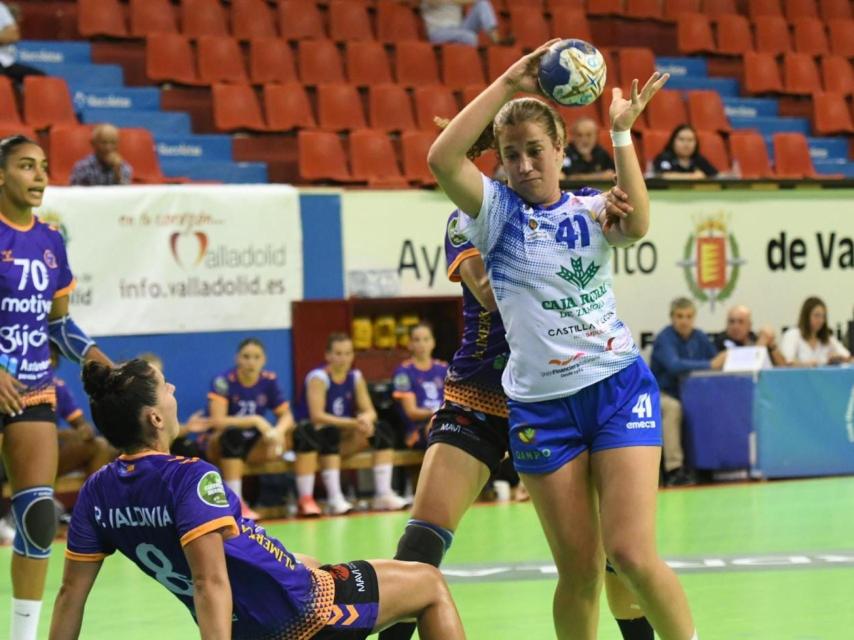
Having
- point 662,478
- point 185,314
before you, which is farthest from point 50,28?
point 662,478

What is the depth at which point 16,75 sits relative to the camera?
13000 mm

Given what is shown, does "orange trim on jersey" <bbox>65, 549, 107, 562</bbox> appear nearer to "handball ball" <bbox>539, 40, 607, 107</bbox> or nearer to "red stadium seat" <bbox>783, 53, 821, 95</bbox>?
"handball ball" <bbox>539, 40, 607, 107</bbox>

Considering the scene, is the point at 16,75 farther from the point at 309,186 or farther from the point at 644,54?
the point at 644,54

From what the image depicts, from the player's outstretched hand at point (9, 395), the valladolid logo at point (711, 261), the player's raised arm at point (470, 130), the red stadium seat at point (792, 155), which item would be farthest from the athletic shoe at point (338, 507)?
the player's raised arm at point (470, 130)

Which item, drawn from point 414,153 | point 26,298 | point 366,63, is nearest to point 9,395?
point 26,298

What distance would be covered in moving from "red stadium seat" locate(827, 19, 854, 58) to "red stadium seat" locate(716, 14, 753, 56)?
1.13 metres

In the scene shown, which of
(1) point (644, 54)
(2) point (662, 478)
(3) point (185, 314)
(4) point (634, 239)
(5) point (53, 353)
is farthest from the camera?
(1) point (644, 54)

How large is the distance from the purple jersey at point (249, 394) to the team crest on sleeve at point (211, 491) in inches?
281

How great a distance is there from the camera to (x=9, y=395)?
19.0 ft

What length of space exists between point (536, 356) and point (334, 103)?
9.89 metres

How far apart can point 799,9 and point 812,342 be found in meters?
7.19

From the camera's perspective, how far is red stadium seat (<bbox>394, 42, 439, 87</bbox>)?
1525cm

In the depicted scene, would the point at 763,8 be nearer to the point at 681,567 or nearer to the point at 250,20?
the point at 250,20

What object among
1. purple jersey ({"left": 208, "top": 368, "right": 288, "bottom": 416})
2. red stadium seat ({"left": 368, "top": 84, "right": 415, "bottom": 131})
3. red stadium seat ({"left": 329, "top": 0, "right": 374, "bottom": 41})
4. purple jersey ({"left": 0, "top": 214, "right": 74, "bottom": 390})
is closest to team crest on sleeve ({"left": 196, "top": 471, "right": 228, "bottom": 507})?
purple jersey ({"left": 0, "top": 214, "right": 74, "bottom": 390})
